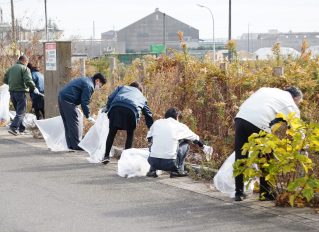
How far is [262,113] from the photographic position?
8000mm

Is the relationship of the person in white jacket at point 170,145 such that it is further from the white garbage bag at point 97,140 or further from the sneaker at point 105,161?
the white garbage bag at point 97,140

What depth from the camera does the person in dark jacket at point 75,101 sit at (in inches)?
488

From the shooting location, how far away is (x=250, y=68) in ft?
38.7

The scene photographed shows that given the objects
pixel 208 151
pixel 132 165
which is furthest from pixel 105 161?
pixel 208 151

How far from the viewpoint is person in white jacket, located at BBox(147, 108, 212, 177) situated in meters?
9.91

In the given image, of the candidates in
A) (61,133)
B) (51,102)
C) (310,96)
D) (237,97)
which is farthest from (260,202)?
(51,102)

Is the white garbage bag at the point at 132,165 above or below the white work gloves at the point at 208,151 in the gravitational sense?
below

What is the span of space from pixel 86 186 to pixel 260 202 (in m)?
2.62

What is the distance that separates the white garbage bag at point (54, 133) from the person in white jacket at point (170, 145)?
3369 mm

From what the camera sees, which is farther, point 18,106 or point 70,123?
point 18,106

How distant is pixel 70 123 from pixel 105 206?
4.92 meters

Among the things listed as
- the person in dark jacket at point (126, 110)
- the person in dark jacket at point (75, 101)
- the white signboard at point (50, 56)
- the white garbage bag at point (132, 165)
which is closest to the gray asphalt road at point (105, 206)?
the white garbage bag at point (132, 165)

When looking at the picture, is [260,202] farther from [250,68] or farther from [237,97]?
[250,68]

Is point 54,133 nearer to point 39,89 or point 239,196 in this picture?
point 39,89
